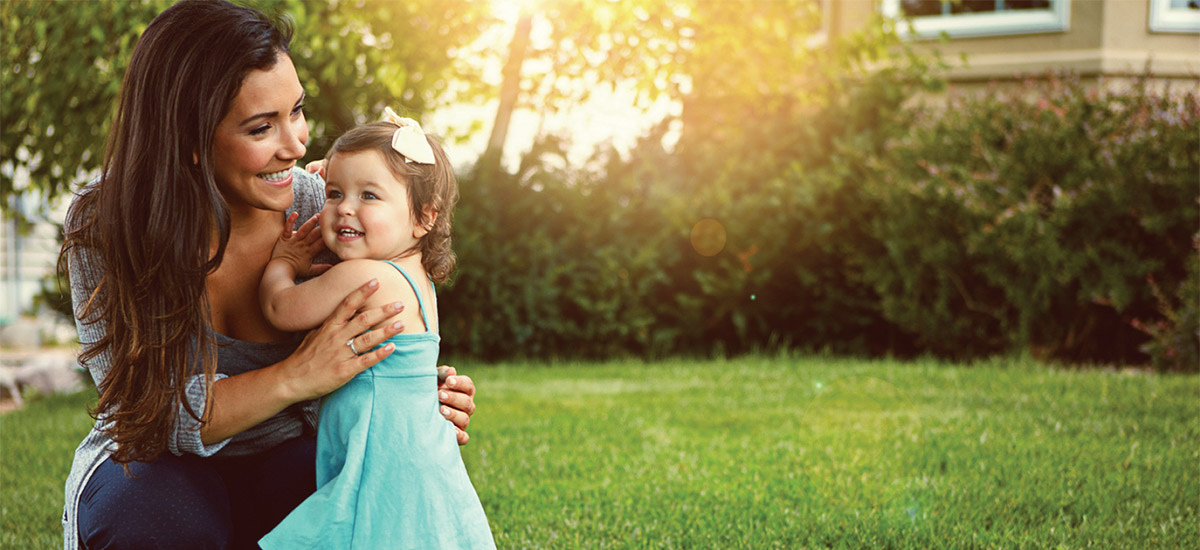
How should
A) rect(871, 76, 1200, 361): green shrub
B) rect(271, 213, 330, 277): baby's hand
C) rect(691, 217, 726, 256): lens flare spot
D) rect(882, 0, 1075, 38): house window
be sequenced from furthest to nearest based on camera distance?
rect(882, 0, 1075, 38): house window
rect(691, 217, 726, 256): lens flare spot
rect(871, 76, 1200, 361): green shrub
rect(271, 213, 330, 277): baby's hand

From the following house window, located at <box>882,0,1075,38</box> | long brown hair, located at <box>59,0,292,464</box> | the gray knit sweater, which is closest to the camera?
long brown hair, located at <box>59,0,292,464</box>

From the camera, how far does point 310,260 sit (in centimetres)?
Result: 218

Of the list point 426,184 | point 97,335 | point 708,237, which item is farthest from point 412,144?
point 708,237

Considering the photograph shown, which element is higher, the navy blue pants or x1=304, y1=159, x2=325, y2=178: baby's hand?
x1=304, y1=159, x2=325, y2=178: baby's hand

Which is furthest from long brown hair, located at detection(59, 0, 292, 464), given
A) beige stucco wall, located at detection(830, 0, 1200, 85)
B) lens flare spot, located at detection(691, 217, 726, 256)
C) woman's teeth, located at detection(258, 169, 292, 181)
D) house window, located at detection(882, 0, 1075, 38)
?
house window, located at detection(882, 0, 1075, 38)

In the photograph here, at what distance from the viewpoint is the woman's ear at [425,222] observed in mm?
2164

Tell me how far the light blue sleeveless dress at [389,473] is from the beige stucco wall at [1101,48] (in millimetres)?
9949

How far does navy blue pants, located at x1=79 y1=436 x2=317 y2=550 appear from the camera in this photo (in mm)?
1911

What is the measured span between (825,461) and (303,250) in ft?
9.08

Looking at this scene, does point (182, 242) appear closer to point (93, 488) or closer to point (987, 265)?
point (93, 488)

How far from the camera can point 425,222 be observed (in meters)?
2.18

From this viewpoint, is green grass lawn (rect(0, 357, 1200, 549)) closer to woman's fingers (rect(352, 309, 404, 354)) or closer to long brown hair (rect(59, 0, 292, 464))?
woman's fingers (rect(352, 309, 404, 354))

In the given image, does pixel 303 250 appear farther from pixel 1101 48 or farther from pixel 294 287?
pixel 1101 48

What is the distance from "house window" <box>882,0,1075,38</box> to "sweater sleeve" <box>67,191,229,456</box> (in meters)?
10.6
